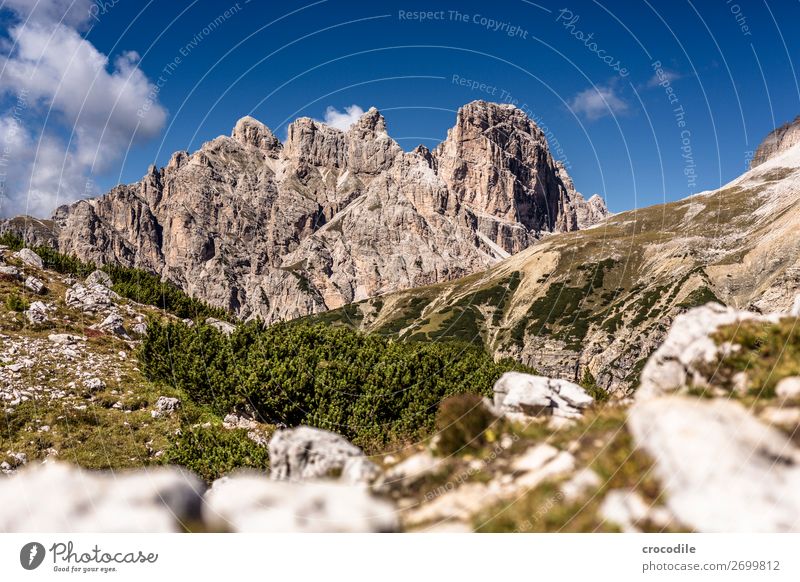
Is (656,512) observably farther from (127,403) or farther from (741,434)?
(127,403)

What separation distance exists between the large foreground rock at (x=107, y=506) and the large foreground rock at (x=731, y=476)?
419 inches

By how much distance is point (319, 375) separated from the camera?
1040 inches

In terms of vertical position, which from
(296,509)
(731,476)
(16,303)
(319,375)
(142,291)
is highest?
(142,291)

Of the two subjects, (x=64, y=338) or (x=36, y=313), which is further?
(x=36, y=313)

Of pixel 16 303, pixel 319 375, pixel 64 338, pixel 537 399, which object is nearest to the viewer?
pixel 537 399

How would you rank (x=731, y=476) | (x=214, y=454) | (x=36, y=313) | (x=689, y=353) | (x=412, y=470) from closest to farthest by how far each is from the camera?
(x=731, y=476)
(x=412, y=470)
(x=689, y=353)
(x=214, y=454)
(x=36, y=313)

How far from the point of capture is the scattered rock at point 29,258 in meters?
50.3

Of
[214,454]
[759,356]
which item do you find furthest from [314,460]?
[214,454]

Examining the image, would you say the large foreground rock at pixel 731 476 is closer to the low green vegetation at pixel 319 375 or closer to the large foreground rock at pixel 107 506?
the large foreground rock at pixel 107 506

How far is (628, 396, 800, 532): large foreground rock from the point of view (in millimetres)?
9844

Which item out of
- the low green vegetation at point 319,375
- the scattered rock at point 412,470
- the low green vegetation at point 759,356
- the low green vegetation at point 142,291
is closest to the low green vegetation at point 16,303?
the low green vegetation at point 319,375

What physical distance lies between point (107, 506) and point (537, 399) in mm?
11217

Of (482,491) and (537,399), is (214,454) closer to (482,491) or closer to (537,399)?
(482,491)

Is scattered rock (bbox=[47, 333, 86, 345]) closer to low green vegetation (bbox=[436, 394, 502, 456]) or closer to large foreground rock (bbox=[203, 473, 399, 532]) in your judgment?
large foreground rock (bbox=[203, 473, 399, 532])
